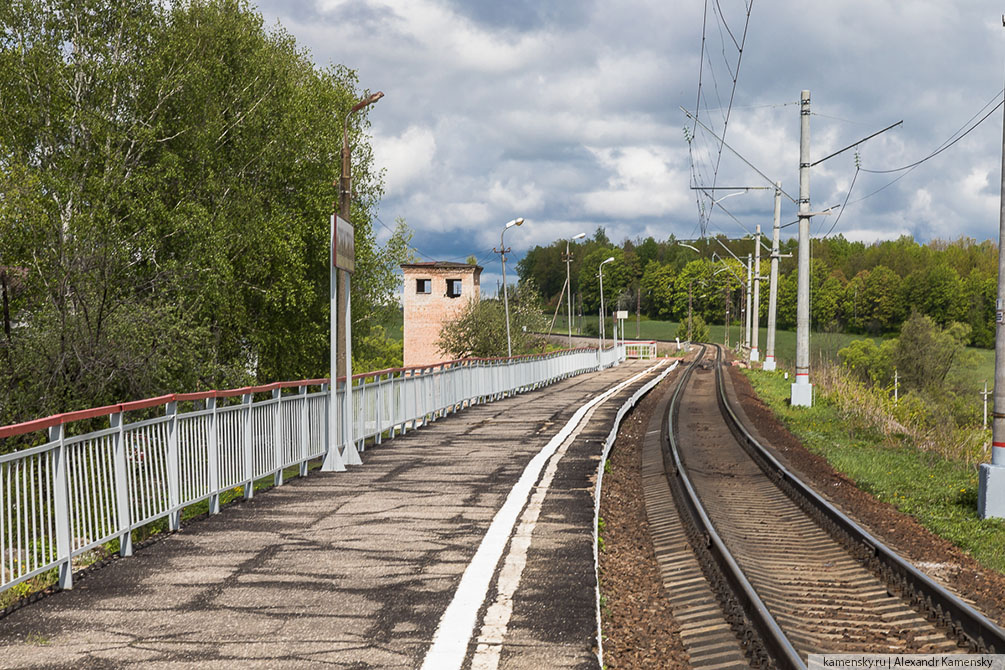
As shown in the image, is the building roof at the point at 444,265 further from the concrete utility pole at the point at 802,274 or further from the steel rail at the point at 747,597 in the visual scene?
the steel rail at the point at 747,597

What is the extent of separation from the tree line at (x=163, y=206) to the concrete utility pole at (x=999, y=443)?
17.0 m

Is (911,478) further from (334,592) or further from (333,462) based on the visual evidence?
(334,592)

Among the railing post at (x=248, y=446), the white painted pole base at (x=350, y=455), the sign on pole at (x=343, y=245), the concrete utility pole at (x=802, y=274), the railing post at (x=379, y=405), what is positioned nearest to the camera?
the railing post at (x=248, y=446)

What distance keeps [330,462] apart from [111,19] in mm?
20635

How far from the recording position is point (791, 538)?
416 inches

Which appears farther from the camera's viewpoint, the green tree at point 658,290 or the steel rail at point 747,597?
the green tree at point 658,290

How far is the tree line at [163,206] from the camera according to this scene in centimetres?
2127

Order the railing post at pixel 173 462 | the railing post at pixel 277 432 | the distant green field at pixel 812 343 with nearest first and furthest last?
1. the railing post at pixel 173 462
2. the railing post at pixel 277 432
3. the distant green field at pixel 812 343

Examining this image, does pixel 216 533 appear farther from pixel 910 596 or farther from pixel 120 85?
pixel 120 85

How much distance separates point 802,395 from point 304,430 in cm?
1816

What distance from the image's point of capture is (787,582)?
8.48 meters

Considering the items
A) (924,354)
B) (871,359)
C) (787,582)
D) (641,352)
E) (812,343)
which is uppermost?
(787,582)

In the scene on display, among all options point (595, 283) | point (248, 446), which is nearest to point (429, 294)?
point (248, 446)

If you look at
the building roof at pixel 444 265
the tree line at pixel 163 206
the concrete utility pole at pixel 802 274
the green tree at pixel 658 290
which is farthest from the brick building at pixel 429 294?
the green tree at pixel 658 290
